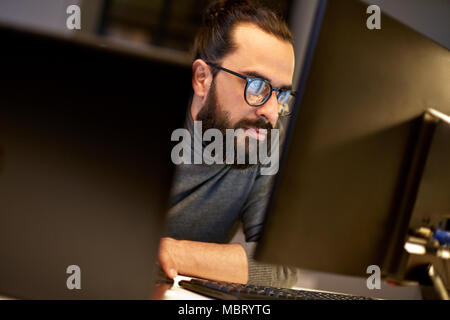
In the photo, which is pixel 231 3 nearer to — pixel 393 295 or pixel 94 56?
pixel 94 56

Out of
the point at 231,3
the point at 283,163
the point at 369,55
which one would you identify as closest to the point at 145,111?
the point at 283,163

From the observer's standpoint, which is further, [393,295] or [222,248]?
[393,295]

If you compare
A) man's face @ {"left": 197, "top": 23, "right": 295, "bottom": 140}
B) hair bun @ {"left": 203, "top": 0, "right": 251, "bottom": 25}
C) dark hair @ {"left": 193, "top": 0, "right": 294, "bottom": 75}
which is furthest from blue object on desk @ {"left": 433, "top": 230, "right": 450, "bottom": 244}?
hair bun @ {"left": 203, "top": 0, "right": 251, "bottom": 25}

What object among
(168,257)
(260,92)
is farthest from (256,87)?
(168,257)

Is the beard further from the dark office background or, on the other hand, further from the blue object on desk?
the dark office background

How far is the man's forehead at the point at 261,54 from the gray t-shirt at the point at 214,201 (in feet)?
1.02

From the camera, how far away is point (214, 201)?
4.91ft

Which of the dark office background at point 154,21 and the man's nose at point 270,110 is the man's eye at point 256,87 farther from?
the dark office background at point 154,21

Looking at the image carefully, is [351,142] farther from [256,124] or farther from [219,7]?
[219,7]

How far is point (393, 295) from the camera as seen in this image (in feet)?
6.39

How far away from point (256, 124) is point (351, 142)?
3.17 feet

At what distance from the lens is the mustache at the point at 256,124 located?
151 cm

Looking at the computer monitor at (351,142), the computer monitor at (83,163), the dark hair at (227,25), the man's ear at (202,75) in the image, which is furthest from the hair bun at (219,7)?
the computer monitor at (83,163)

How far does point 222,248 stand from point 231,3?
1153 mm
